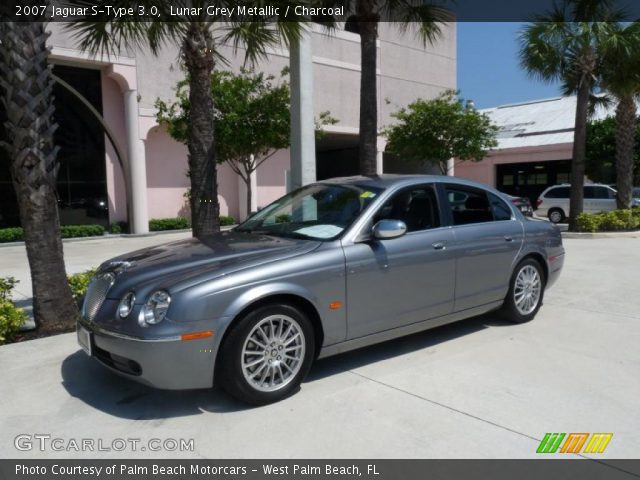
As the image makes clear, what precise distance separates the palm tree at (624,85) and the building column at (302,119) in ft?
37.4

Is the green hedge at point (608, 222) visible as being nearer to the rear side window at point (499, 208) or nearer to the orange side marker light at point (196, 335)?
the rear side window at point (499, 208)

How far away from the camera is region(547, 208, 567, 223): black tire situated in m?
21.9

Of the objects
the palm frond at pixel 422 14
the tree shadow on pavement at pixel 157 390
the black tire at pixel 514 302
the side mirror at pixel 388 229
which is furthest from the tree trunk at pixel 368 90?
the side mirror at pixel 388 229

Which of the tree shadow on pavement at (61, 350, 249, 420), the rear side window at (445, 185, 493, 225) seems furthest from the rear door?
the tree shadow on pavement at (61, 350, 249, 420)

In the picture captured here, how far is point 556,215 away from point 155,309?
21444 millimetres

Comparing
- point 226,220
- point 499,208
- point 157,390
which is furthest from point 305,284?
point 226,220

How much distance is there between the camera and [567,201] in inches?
853

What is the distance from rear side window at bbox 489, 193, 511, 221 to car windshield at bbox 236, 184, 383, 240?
61.6 inches

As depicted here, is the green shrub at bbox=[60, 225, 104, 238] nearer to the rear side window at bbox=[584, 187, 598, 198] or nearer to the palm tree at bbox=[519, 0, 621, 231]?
the palm tree at bbox=[519, 0, 621, 231]

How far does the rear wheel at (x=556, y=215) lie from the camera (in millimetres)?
21913

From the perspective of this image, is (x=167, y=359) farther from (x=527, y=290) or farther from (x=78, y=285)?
(x=527, y=290)

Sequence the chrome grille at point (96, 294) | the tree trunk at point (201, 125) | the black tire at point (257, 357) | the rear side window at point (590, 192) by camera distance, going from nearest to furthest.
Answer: the black tire at point (257, 357)
the chrome grille at point (96, 294)
the tree trunk at point (201, 125)
the rear side window at point (590, 192)
